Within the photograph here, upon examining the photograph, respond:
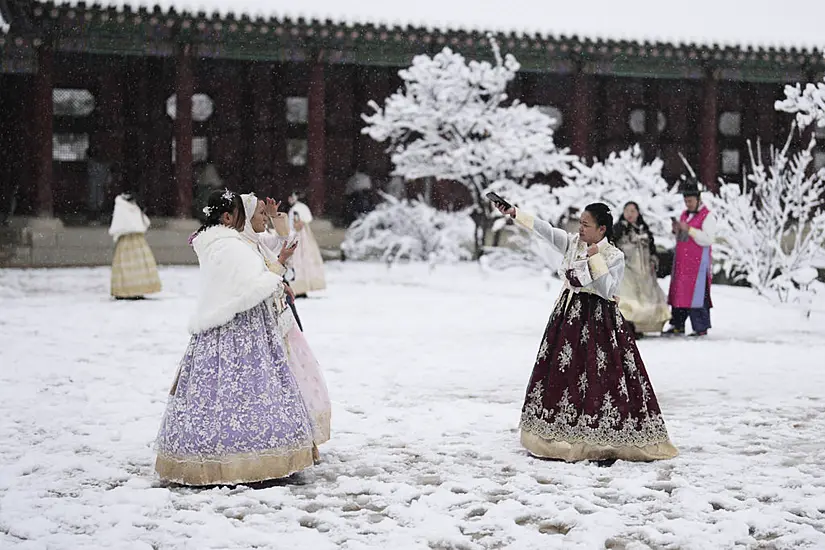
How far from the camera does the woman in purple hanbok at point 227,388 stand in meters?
4.55

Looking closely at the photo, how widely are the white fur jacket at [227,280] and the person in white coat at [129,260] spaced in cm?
908

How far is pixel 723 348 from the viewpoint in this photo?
9.20m

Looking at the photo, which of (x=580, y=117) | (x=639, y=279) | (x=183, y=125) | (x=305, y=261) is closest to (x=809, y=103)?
(x=639, y=279)

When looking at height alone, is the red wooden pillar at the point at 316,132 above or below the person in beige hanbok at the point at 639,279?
above

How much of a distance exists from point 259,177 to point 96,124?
3.70m

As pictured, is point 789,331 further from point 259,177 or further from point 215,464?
point 259,177

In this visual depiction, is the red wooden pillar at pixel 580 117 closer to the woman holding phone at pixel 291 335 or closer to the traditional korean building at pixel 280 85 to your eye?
the traditional korean building at pixel 280 85

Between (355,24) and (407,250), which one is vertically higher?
(355,24)

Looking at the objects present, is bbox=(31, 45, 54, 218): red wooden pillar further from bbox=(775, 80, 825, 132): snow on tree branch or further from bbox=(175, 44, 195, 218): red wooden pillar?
bbox=(775, 80, 825, 132): snow on tree branch

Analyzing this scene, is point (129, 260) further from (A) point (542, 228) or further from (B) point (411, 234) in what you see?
(A) point (542, 228)

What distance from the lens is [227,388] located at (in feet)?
14.9

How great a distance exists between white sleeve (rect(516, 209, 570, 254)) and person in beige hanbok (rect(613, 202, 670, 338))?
4.54 metres

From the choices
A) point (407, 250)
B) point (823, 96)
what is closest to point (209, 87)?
point (407, 250)

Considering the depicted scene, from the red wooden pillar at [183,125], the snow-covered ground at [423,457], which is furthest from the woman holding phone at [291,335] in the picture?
the red wooden pillar at [183,125]
